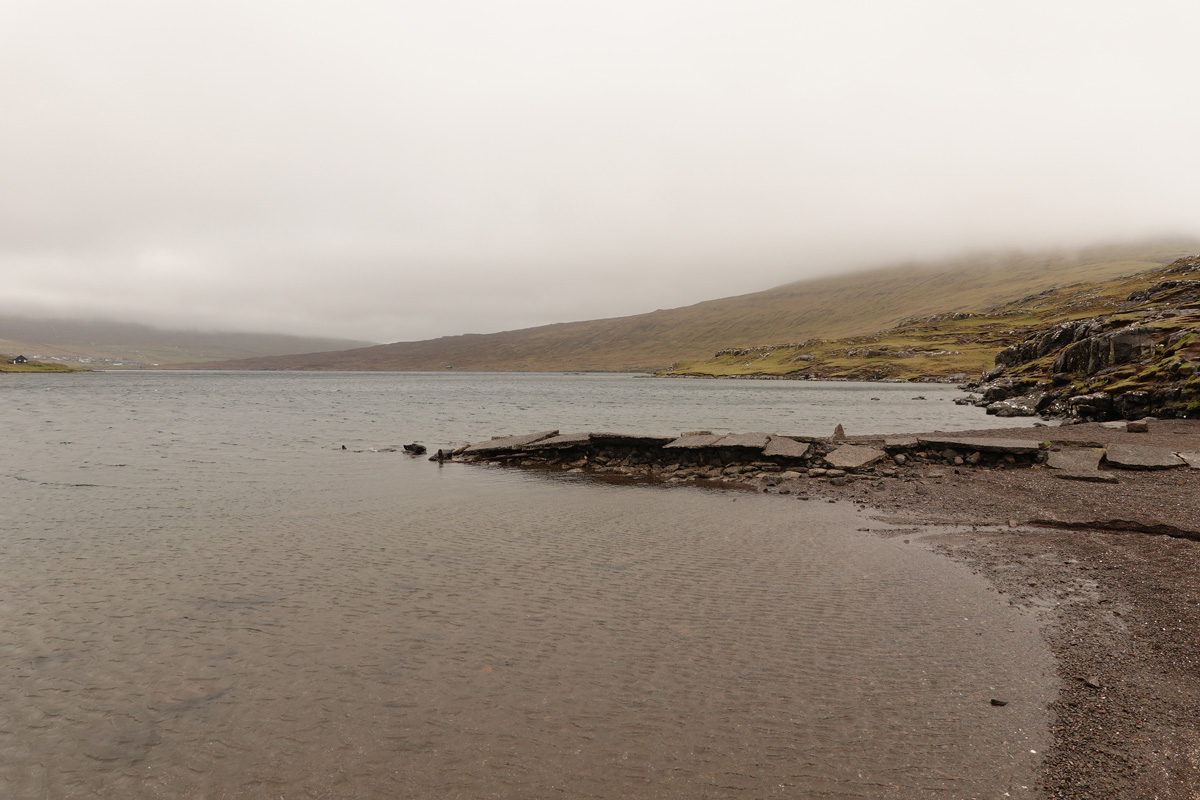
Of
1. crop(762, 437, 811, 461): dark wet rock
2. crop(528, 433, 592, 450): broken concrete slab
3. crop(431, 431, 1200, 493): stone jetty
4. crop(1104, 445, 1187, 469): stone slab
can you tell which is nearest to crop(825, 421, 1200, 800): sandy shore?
crop(1104, 445, 1187, 469): stone slab

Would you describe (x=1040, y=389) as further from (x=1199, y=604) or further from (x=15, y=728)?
(x=15, y=728)

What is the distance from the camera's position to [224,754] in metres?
7.10

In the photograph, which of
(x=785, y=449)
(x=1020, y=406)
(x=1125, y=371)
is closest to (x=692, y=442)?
(x=785, y=449)

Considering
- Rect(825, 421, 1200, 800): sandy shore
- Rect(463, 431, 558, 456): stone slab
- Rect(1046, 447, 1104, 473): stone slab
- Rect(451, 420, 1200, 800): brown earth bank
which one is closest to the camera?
Rect(825, 421, 1200, 800): sandy shore

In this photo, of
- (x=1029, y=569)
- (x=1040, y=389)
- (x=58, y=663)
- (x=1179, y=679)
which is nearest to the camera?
(x=1179, y=679)

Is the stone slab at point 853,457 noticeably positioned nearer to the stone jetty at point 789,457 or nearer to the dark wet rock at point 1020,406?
the stone jetty at point 789,457

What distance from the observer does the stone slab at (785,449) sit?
28.5 meters

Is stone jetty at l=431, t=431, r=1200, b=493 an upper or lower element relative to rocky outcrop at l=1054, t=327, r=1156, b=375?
lower

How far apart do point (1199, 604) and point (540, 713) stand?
40.9 ft

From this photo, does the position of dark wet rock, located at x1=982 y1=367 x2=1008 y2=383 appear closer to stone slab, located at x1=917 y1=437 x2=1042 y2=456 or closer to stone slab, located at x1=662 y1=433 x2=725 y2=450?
stone slab, located at x1=917 y1=437 x2=1042 y2=456

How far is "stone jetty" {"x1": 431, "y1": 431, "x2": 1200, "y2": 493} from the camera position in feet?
82.3

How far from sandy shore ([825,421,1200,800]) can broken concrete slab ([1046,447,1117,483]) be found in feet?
1.92

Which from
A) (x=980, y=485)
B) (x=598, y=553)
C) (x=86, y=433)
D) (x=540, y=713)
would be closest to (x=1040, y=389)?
(x=980, y=485)

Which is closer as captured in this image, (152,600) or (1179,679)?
(1179,679)
